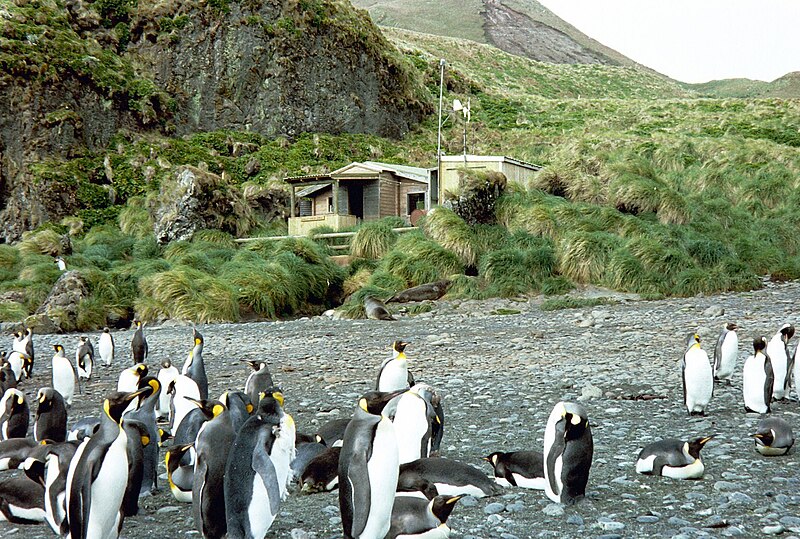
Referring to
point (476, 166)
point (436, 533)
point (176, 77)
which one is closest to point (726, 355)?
point (436, 533)

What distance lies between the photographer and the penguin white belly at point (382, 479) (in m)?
3.40

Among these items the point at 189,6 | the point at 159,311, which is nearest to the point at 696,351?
the point at 159,311

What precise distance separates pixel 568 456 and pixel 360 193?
17850 mm

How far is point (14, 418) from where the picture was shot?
18.1ft

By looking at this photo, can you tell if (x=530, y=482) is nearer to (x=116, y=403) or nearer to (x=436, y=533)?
(x=436, y=533)

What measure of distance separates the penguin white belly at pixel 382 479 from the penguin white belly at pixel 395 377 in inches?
77.3

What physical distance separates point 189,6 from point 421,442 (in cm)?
2684

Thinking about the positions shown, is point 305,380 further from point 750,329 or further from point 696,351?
point 750,329

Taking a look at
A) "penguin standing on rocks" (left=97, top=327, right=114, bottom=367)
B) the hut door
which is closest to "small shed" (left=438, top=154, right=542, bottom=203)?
the hut door

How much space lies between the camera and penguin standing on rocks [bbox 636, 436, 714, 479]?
4117mm

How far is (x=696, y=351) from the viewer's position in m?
5.93

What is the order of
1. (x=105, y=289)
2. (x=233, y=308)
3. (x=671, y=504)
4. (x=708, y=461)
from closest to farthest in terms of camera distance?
(x=671, y=504) → (x=708, y=461) → (x=233, y=308) → (x=105, y=289)

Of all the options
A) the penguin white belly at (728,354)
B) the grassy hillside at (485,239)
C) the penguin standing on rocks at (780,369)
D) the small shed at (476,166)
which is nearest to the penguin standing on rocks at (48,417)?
the penguin standing on rocks at (780,369)

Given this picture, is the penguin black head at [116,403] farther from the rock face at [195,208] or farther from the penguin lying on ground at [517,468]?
the rock face at [195,208]
